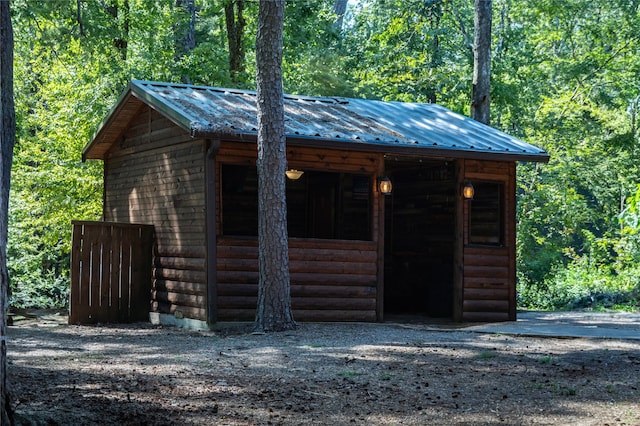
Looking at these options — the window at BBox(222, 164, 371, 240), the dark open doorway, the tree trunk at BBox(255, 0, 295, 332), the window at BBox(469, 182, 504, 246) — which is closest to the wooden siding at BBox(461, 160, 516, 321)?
the window at BBox(469, 182, 504, 246)

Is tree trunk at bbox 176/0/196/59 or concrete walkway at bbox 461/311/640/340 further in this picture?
tree trunk at bbox 176/0/196/59

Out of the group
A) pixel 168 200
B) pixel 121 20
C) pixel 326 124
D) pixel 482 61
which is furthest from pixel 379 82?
pixel 168 200

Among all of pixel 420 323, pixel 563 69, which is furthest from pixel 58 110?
pixel 563 69

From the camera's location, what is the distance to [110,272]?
1487 centimetres

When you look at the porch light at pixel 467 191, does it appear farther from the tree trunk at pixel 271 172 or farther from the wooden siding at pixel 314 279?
the tree trunk at pixel 271 172

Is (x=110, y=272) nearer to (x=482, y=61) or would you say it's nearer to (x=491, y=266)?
(x=491, y=266)

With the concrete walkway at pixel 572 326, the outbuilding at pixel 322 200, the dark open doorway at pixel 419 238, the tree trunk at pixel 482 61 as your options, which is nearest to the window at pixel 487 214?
the outbuilding at pixel 322 200

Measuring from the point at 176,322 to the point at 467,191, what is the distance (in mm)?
5239

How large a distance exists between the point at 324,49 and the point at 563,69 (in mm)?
8464

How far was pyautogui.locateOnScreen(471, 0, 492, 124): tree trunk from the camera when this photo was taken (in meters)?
20.5

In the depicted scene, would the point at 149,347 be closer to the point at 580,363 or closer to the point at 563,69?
the point at 580,363

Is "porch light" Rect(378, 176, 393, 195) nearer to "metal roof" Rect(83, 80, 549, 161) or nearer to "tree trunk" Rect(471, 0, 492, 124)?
"metal roof" Rect(83, 80, 549, 161)

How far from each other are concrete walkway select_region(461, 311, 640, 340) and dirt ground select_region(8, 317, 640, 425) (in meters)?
0.65

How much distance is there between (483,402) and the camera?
715cm
